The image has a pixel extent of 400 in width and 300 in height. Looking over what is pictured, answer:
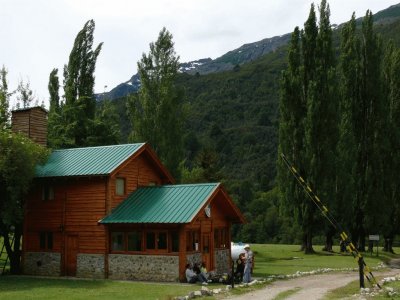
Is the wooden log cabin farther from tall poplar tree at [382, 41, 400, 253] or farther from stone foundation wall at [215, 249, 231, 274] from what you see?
tall poplar tree at [382, 41, 400, 253]

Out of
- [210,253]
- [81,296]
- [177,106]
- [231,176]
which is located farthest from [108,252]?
[231,176]

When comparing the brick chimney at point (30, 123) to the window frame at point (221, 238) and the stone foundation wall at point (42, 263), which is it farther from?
the window frame at point (221, 238)

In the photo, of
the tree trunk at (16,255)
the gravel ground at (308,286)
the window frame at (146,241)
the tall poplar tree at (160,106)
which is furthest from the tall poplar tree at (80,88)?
the gravel ground at (308,286)

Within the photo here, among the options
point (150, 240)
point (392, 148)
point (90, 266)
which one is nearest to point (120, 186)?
point (150, 240)

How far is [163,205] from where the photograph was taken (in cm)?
2761

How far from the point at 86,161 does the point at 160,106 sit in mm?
15378

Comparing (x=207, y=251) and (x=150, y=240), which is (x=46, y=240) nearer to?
(x=150, y=240)

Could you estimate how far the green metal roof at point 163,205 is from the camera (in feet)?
86.5

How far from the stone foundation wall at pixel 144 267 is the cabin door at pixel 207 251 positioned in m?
2.79

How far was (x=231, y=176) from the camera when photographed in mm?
154125

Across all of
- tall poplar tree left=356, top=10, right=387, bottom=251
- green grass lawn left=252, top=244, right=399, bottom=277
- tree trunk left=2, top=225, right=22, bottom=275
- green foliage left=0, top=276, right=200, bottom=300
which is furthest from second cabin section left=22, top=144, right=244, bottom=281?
tall poplar tree left=356, top=10, right=387, bottom=251

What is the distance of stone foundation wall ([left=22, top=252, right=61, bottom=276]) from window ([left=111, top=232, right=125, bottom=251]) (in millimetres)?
3634

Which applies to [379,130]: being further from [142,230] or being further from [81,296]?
[81,296]

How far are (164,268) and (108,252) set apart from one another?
3.49 m
